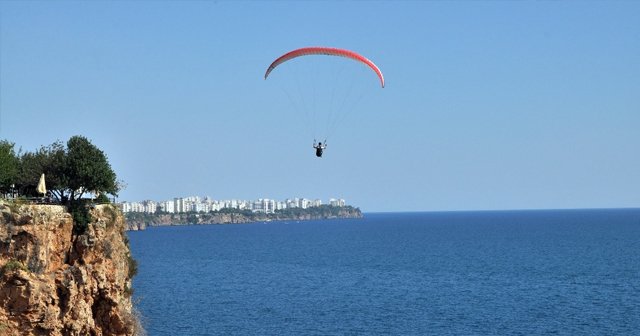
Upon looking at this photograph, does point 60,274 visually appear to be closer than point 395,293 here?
Yes

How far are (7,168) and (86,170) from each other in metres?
7.71

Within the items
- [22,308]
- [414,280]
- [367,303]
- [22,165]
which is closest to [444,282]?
[414,280]

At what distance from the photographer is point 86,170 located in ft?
147

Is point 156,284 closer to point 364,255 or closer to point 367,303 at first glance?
point 367,303

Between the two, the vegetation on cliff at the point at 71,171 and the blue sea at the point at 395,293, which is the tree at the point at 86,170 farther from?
the blue sea at the point at 395,293

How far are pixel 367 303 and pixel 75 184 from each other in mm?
37640

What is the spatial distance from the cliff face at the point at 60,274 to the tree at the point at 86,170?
278 cm

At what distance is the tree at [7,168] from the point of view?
1919 inches

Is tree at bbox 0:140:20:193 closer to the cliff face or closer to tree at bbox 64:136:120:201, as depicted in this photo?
tree at bbox 64:136:120:201

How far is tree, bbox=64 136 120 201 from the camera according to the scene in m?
44.8

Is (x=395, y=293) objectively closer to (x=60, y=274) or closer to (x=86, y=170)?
(x=86, y=170)

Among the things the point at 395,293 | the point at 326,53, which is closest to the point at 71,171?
the point at 326,53

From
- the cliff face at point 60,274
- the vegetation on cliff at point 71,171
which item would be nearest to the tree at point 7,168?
the vegetation on cliff at point 71,171

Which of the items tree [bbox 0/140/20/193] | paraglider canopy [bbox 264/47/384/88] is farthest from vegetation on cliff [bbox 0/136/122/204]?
paraglider canopy [bbox 264/47/384/88]
